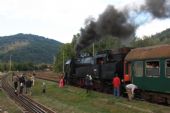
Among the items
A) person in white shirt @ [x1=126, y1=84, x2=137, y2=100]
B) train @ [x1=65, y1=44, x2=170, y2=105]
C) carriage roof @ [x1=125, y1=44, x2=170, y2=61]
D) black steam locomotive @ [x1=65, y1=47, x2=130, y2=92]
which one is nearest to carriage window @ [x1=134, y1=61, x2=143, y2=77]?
train @ [x1=65, y1=44, x2=170, y2=105]

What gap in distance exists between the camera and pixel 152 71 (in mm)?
22688

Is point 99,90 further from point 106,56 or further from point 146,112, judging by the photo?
point 146,112

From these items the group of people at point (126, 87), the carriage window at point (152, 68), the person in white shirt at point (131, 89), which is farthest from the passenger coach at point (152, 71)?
the group of people at point (126, 87)

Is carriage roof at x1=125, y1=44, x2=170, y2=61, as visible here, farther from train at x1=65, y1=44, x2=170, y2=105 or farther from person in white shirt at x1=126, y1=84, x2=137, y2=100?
person in white shirt at x1=126, y1=84, x2=137, y2=100

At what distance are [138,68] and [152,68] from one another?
6.50 feet

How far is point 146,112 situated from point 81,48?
24086mm

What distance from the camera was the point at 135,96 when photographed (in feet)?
84.4

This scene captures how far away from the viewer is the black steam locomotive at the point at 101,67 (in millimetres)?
27844

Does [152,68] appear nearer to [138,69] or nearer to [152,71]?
[152,71]

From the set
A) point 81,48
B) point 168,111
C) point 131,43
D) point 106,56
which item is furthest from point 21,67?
point 168,111

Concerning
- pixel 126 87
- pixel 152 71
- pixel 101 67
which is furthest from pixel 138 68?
pixel 101 67


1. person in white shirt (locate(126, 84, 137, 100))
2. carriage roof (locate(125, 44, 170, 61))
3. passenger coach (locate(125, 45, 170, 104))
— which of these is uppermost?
carriage roof (locate(125, 44, 170, 61))

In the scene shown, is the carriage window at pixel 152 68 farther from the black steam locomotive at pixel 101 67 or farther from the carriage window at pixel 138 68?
the black steam locomotive at pixel 101 67

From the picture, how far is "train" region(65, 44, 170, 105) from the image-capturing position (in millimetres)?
21344
